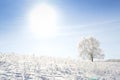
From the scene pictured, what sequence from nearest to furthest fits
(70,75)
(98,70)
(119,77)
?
(70,75) → (119,77) → (98,70)

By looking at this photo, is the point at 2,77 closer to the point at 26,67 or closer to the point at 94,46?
the point at 26,67

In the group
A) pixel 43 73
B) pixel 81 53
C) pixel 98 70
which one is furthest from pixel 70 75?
pixel 81 53

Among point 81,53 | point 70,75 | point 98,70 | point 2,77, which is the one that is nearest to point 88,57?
point 81,53

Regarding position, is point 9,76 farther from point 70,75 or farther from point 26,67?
point 70,75

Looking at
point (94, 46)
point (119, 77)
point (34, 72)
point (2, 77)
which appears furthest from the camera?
point (94, 46)

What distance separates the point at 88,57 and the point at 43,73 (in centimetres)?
4985

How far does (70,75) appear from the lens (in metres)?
14.7

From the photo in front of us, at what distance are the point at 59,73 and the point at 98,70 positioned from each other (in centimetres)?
476

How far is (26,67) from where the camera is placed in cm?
1471

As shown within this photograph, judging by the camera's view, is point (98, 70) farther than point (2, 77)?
Yes

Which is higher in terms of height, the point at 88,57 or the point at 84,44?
the point at 84,44

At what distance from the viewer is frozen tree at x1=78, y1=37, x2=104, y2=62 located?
203ft

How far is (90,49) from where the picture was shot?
61.8 meters

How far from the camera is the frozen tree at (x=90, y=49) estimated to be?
6175 cm
